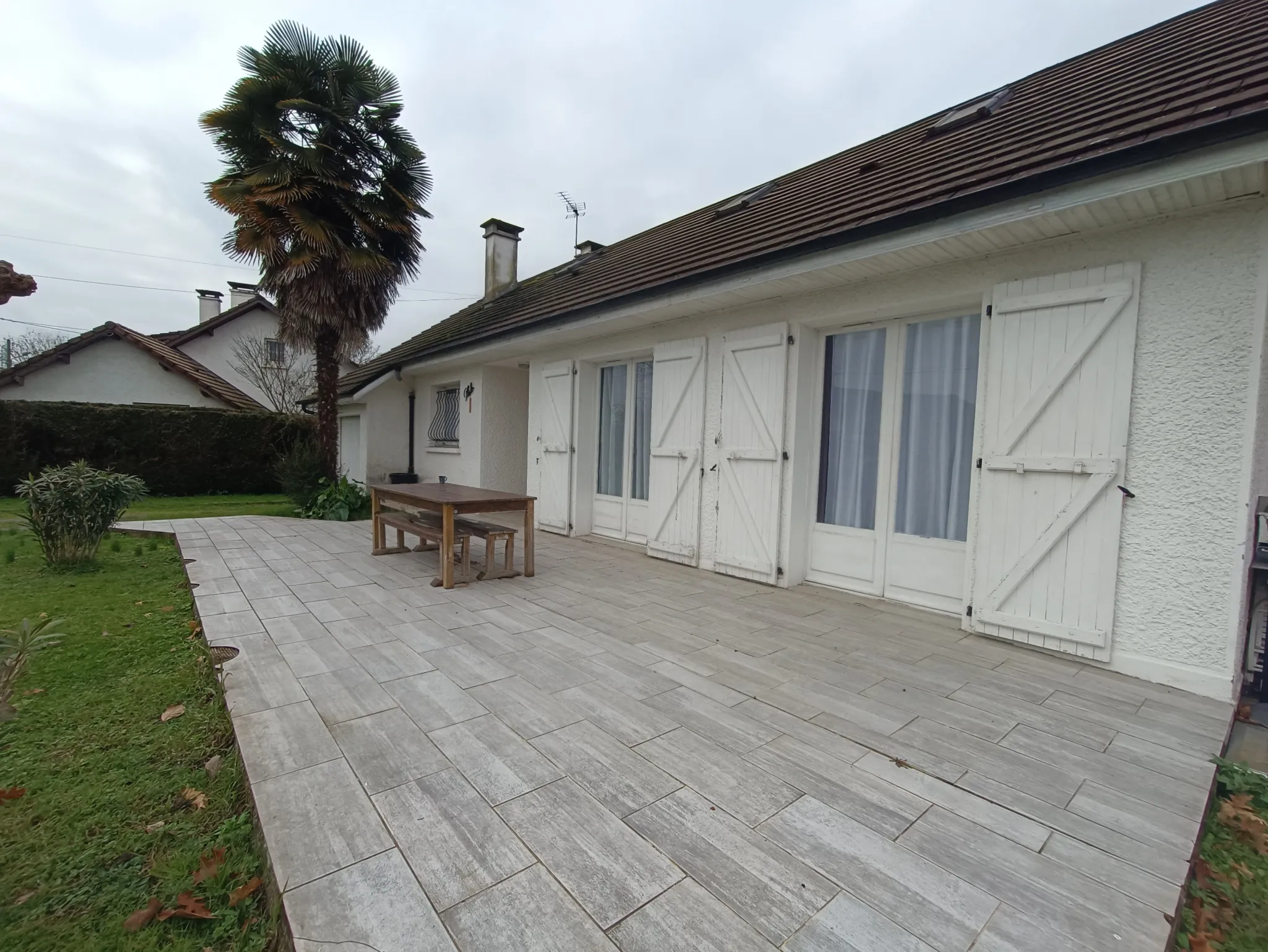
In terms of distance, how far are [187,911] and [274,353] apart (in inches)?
933

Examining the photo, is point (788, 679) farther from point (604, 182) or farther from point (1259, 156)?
point (604, 182)

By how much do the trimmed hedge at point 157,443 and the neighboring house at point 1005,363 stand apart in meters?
9.47

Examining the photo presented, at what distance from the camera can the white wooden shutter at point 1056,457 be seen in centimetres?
344

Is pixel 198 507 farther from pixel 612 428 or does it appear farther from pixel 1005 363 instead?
pixel 1005 363

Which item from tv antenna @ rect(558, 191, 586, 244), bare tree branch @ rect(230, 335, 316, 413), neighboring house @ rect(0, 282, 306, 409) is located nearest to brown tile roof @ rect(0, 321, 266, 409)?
neighboring house @ rect(0, 282, 306, 409)

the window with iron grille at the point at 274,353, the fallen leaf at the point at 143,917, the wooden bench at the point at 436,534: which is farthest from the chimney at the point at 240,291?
the fallen leaf at the point at 143,917

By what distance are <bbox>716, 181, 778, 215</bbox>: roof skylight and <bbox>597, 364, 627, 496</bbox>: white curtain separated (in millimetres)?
2637

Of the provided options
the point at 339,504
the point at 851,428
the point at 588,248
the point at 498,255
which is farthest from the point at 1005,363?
the point at 498,255

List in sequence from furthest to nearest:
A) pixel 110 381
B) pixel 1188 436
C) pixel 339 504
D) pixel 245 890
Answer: pixel 110 381 < pixel 339 504 < pixel 1188 436 < pixel 245 890

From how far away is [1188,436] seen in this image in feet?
10.5

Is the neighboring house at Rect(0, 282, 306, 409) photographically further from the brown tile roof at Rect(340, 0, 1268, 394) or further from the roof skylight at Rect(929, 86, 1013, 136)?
the roof skylight at Rect(929, 86, 1013, 136)

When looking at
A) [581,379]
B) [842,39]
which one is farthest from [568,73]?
[581,379]

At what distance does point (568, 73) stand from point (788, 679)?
9.85 metres

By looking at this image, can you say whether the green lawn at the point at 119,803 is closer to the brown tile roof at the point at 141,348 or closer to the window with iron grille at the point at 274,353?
the brown tile roof at the point at 141,348
